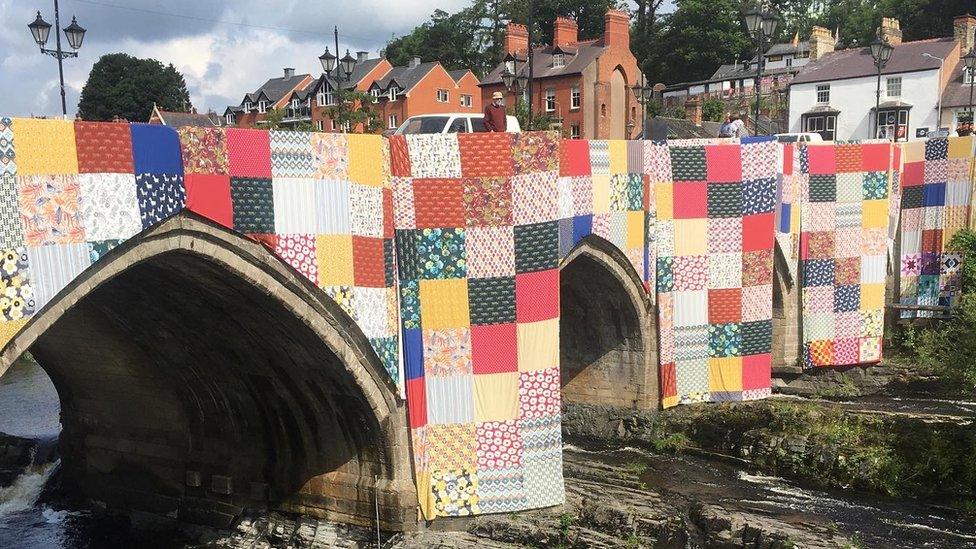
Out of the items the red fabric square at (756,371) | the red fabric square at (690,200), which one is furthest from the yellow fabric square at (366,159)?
the red fabric square at (756,371)

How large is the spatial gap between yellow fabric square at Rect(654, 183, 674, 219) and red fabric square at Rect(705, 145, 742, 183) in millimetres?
Answer: 1013

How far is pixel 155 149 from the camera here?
32.6 ft

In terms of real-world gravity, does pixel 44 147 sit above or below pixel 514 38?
below

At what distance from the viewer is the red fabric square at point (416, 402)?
13.0 metres

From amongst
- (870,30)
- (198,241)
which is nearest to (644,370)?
(198,241)

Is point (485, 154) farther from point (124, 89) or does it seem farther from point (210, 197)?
point (124, 89)

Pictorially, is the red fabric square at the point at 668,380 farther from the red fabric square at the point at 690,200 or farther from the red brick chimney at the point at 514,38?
the red brick chimney at the point at 514,38

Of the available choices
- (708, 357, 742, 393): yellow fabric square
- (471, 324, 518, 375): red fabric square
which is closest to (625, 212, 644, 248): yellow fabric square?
(708, 357, 742, 393): yellow fabric square

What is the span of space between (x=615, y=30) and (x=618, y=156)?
28.5 m

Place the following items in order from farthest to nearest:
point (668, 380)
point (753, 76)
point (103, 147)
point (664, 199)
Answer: point (753, 76), point (668, 380), point (664, 199), point (103, 147)

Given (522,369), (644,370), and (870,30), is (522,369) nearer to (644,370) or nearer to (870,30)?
(644,370)

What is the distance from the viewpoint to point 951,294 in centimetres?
2297

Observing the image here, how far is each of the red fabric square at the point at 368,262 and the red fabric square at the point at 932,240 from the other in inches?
665

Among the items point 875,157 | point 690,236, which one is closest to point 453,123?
point 690,236
